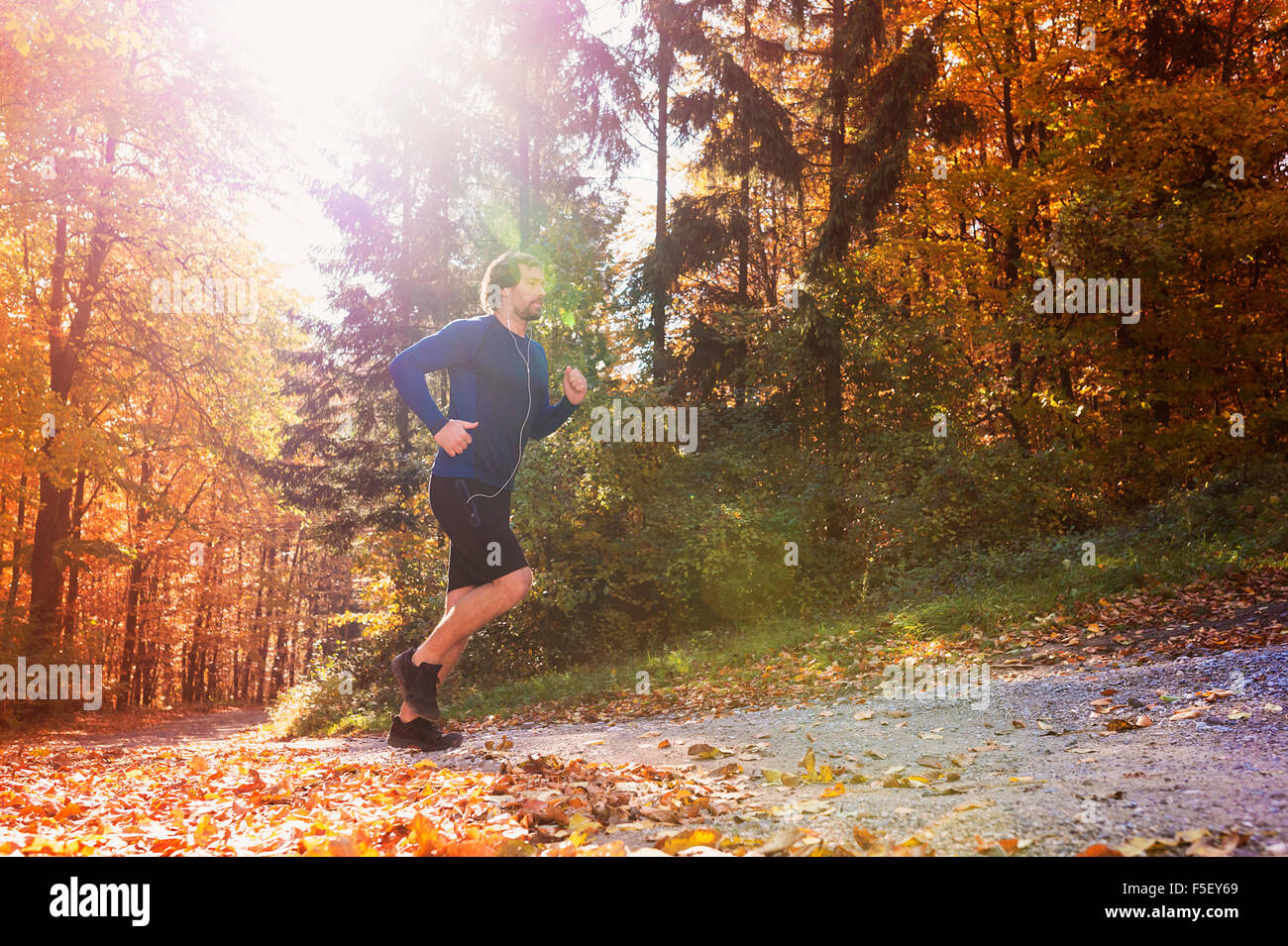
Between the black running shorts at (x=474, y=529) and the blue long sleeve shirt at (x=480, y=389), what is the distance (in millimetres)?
72

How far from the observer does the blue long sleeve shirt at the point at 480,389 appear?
4.66 meters

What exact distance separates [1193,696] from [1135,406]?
10.5 meters

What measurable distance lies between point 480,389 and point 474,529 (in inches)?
30.8

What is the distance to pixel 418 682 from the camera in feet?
15.5

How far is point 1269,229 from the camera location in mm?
13281

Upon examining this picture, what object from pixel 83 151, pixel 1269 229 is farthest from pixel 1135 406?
pixel 83 151

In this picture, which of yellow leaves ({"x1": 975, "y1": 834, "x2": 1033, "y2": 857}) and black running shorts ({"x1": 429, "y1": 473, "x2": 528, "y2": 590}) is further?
black running shorts ({"x1": 429, "y1": 473, "x2": 528, "y2": 590})

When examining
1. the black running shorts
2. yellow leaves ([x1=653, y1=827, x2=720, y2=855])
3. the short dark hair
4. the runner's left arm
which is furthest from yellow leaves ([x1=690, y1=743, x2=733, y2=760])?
the short dark hair

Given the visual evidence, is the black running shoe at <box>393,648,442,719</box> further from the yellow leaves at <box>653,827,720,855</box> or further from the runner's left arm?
the yellow leaves at <box>653,827,720,855</box>

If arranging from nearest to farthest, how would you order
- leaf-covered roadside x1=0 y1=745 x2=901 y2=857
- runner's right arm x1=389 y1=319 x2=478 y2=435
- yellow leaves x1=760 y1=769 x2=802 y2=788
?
leaf-covered roadside x1=0 y1=745 x2=901 y2=857 < yellow leaves x1=760 y1=769 x2=802 y2=788 < runner's right arm x1=389 y1=319 x2=478 y2=435

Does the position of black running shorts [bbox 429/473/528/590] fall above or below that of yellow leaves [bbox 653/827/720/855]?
above

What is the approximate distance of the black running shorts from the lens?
4664 millimetres

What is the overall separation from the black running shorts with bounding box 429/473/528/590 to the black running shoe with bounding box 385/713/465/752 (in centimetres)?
92
